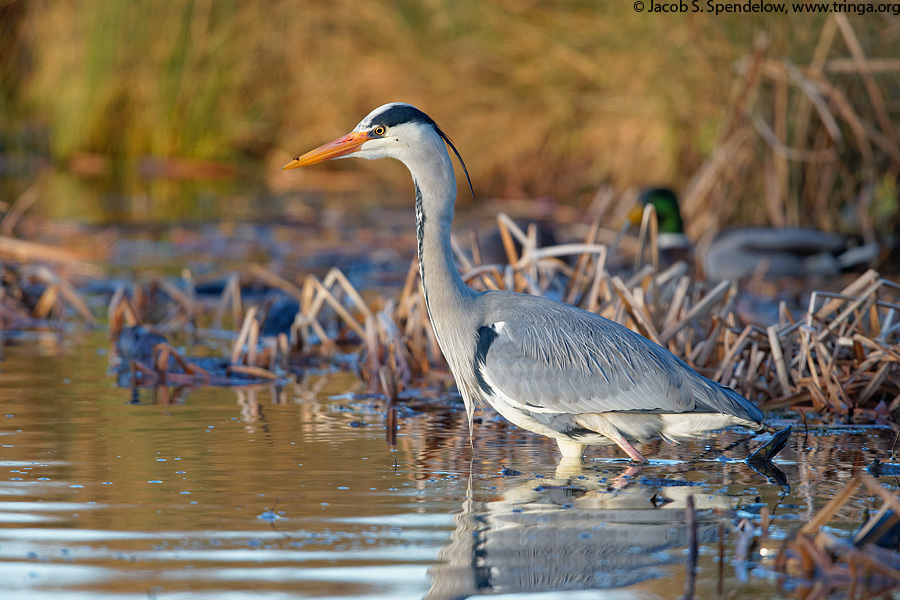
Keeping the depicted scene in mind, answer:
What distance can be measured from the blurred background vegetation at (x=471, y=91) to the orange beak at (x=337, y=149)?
5.10 metres

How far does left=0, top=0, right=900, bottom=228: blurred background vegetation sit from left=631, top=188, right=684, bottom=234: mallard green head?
384 mm

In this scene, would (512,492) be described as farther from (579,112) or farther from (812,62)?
(579,112)

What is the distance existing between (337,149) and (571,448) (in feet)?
4.97

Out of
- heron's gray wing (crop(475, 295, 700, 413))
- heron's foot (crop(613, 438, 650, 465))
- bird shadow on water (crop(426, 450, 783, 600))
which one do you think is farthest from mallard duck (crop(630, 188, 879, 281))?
bird shadow on water (crop(426, 450, 783, 600))

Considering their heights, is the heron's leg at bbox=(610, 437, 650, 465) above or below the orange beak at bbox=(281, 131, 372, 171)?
below

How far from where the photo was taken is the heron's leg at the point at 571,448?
15.3 feet

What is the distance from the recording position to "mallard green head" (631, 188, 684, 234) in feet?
35.0

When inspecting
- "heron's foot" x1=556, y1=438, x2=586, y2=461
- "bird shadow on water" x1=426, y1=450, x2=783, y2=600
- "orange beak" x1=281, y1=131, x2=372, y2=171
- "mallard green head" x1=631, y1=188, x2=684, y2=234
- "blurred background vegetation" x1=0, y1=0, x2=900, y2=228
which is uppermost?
"blurred background vegetation" x1=0, y1=0, x2=900, y2=228

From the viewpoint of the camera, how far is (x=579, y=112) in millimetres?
13656

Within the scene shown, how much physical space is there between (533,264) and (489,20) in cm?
755

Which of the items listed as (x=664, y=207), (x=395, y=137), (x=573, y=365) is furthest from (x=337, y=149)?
(x=664, y=207)

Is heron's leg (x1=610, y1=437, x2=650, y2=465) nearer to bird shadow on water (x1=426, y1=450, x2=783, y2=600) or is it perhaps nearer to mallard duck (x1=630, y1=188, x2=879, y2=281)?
bird shadow on water (x1=426, y1=450, x2=783, y2=600)

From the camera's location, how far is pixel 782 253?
9867 mm

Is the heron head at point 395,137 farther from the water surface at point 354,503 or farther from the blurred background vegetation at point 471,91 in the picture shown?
the blurred background vegetation at point 471,91
